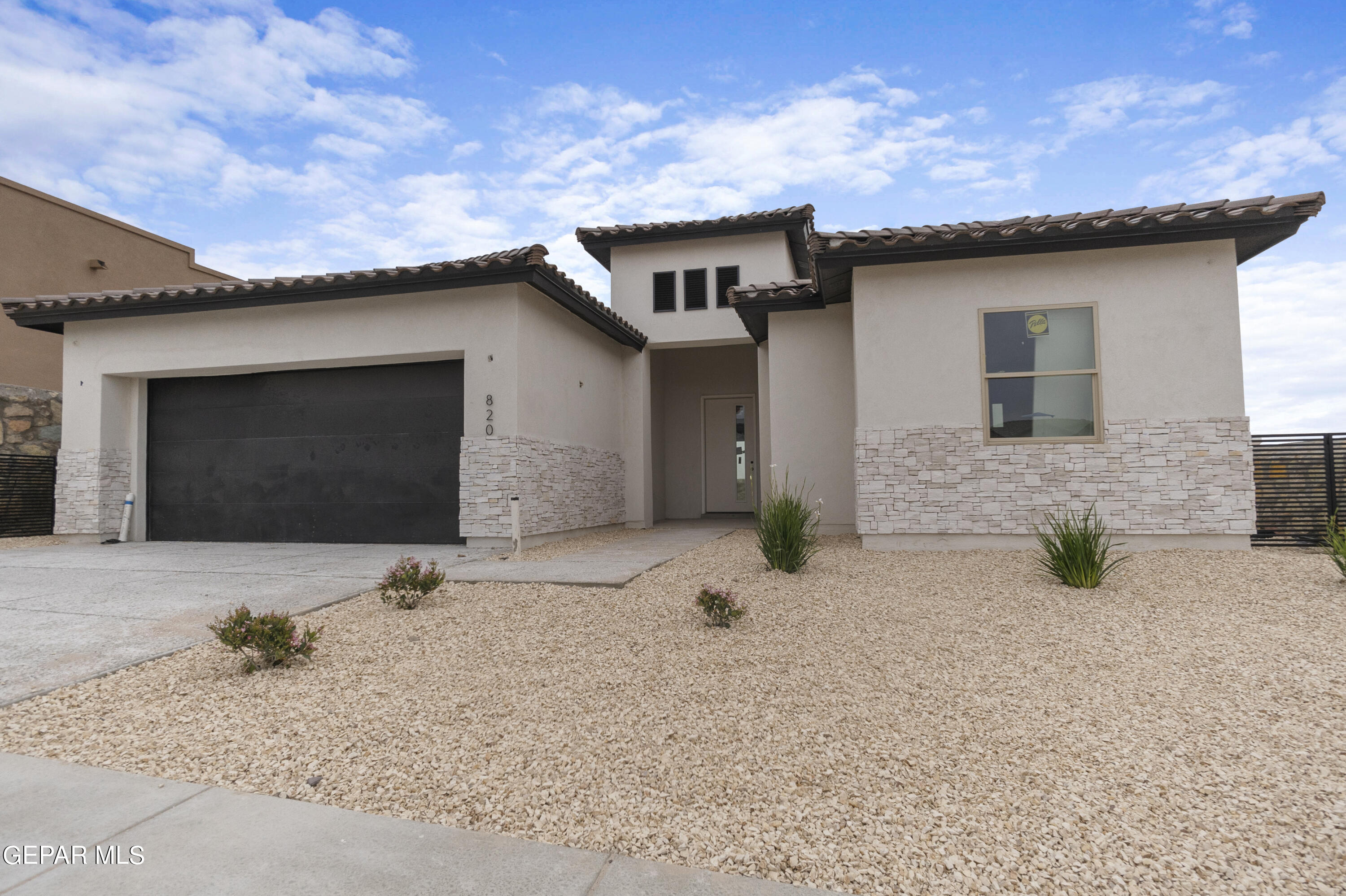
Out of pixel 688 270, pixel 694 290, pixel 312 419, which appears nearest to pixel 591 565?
pixel 312 419

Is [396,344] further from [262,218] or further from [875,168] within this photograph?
[875,168]

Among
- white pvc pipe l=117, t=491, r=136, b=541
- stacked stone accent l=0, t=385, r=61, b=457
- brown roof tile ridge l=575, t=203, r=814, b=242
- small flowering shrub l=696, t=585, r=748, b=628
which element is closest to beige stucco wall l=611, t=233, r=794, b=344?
brown roof tile ridge l=575, t=203, r=814, b=242

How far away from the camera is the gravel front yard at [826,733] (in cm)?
199

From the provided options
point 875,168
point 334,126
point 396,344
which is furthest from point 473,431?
point 875,168

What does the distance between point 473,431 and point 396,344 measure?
161 centimetres

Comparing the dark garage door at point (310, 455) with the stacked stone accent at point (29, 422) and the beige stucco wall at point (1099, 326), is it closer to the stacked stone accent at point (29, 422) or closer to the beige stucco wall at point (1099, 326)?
the stacked stone accent at point (29, 422)

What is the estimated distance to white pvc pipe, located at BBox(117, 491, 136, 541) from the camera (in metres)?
9.84

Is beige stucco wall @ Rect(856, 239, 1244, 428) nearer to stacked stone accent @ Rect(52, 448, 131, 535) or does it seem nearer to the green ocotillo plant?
the green ocotillo plant

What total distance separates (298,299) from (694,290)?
6576 millimetres

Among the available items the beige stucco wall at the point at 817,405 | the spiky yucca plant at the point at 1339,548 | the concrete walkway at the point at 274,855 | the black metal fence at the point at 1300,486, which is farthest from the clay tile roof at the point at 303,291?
the black metal fence at the point at 1300,486

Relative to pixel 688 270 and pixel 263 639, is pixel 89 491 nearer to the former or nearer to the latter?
pixel 263 639

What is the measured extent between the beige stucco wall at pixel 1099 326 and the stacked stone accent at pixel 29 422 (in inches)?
513

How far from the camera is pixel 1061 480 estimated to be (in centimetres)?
710

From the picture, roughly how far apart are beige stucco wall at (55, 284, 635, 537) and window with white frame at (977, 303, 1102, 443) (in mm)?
5499
